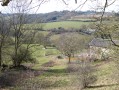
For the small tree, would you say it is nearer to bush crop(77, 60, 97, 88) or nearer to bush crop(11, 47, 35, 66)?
bush crop(11, 47, 35, 66)

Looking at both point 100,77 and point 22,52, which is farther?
→ point 22,52

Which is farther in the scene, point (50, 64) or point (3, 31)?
point (50, 64)

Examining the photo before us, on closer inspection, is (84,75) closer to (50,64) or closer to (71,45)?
(50,64)

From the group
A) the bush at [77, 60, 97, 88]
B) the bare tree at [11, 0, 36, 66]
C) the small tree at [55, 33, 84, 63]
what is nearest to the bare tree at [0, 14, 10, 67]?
the bare tree at [11, 0, 36, 66]

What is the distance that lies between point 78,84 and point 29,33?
19750 millimetres

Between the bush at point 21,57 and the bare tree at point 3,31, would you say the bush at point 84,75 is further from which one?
the bare tree at point 3,31

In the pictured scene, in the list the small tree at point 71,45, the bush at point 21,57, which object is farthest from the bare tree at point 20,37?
the small tree at point 71,45

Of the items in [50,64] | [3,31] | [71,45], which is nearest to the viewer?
[3,31]

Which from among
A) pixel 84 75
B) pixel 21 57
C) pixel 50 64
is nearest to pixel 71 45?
pixel 50 64

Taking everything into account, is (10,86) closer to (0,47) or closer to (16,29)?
(0,47)

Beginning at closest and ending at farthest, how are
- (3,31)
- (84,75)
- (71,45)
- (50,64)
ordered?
(84,75) < (3,31) < (50,64) < (71,45)

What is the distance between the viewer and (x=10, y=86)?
86.9ft

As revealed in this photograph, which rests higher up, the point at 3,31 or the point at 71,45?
the point at 3,31

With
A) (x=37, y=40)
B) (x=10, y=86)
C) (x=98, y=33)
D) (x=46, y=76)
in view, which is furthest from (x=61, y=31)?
(x=98, y=33)
